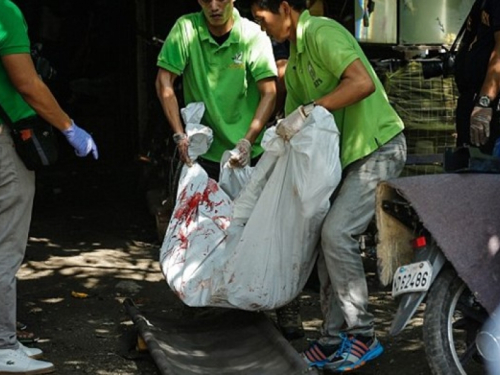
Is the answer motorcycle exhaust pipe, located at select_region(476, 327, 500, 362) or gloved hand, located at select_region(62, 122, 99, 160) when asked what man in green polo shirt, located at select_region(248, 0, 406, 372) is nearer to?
motorcycle exhaust pipe, located at select_region(476, 327, 500, 362)

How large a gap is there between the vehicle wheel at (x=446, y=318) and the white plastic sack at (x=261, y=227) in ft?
2.67

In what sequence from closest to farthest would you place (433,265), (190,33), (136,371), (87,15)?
(433,265) → (136,371) → (190,33) → (87,15)

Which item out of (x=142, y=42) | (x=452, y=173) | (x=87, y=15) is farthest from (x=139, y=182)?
(x=452, y=173)

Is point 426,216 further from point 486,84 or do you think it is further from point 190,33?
point 190,33

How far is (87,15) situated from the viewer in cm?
1152

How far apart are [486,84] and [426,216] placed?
4.29 feet

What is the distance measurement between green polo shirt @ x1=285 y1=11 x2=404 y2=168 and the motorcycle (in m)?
0.53

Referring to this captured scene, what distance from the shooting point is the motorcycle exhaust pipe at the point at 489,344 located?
13.8 ft

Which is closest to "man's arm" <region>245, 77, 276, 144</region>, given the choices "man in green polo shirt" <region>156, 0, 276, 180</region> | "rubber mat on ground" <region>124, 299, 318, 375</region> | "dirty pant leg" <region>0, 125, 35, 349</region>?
"man in green polo shirt" <region>156, 0, 276, 180</region>

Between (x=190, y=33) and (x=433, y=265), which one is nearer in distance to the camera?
(x=433, y=265)

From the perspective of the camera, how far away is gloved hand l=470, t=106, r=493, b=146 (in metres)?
5.18

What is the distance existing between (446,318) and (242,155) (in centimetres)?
168

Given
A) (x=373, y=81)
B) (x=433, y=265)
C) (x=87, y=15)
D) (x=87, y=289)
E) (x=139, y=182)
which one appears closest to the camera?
(x=433, y=265)

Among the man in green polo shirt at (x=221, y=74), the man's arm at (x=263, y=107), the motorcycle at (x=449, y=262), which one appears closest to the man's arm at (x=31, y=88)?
the man in green polo shirt at (x=221, y=74)
